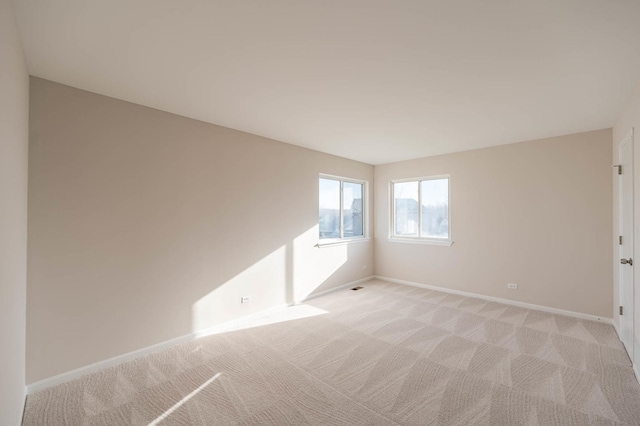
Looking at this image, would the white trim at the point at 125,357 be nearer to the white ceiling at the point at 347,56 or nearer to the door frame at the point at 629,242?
the white ceiling at the point at 347,56

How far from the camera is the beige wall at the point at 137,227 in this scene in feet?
7.66

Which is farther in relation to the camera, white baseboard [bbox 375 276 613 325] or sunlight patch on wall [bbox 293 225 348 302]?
sunlight patch on wall [bbox 293 225 348 302]

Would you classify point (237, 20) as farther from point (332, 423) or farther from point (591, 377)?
point (591, 377)

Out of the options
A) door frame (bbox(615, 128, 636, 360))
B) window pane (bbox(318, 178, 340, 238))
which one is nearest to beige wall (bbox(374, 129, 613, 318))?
door frame (bbox(615, 128, 636, 360))

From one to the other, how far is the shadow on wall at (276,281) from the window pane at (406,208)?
1.35m

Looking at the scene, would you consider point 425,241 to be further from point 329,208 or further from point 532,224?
point 329,208

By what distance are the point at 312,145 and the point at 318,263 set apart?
2.10m

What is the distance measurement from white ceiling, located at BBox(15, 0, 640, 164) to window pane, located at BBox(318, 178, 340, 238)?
6.65 ft

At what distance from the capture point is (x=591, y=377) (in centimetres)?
240

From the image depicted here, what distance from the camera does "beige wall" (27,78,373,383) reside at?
2334 mm

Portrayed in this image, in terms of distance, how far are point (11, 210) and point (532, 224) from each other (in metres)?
5.76

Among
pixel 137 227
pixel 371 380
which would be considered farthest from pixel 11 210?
pixel 371 380

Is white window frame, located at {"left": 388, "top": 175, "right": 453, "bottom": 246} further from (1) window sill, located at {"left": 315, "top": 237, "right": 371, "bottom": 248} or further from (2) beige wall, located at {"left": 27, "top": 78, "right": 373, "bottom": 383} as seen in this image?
(2) beige wall, located at {"left": 27, "top": 78, "right": 373, "bottom": 383}

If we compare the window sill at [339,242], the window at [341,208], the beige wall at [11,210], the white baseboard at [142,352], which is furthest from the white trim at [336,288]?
the beige wall at [11,210]
